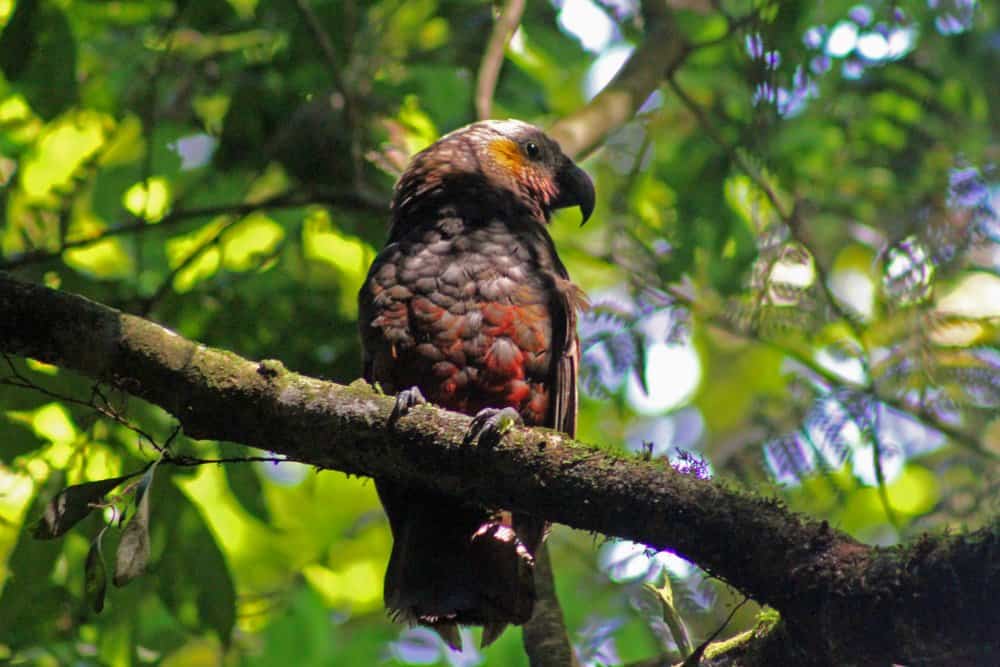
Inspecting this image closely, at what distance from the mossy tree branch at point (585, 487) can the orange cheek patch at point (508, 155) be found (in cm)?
193

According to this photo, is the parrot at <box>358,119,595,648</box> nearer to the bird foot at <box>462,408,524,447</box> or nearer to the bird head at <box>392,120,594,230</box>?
the bird head at <box>392,120,594,230</box>

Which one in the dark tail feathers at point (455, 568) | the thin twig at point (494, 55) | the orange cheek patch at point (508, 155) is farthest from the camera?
the thin twig at point (494, 55)

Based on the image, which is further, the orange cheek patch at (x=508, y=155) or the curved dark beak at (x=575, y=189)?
the curved dark beak at (x=575, y=189)

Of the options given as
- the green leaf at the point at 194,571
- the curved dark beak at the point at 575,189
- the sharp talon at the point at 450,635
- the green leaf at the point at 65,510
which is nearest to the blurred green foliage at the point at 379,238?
the green leaf at the point at 194,571

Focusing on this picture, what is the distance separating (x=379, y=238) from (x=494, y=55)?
0.98 meters

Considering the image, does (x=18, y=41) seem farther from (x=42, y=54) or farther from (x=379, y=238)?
(x=379, y=238)

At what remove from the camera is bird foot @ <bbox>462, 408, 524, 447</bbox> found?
239 centimetres

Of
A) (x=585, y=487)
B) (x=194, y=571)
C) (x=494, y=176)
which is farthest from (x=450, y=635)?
(x=494, y=176)

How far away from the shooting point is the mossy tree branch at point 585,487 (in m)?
1.89

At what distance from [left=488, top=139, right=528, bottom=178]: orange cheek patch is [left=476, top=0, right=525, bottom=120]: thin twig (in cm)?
14

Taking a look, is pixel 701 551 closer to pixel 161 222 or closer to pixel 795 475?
pixel 795 475

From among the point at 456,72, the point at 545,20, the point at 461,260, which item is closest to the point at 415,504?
the point at 461,260

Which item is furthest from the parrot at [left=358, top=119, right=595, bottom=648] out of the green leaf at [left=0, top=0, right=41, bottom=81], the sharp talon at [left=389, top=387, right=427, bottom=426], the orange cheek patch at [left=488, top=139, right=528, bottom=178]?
the green leaf at [left=0, top=0, right=41, bottom=81]

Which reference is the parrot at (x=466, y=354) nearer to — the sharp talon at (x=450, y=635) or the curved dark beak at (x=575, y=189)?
the sharp talon at (x=450, y=635)
